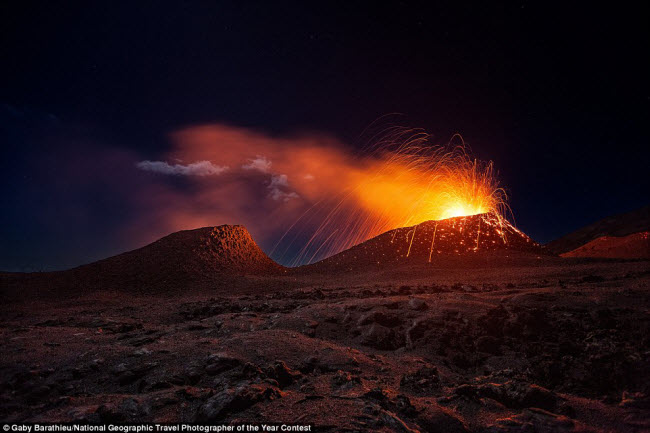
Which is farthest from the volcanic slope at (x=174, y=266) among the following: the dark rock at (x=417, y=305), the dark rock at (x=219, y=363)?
the dark rock at (x=219, y=363)

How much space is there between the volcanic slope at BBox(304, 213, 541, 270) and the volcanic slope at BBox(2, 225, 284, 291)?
24.0ft

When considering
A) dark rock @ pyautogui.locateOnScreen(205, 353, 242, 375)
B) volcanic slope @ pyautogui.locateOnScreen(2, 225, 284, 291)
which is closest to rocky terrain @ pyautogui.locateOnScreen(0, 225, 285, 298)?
volcanic slope @ pyautogui.locateOnScreen(2, 225, 284, 291)

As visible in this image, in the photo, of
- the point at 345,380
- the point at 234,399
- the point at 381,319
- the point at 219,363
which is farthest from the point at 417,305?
the point at 234,399

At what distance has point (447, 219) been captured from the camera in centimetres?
3597

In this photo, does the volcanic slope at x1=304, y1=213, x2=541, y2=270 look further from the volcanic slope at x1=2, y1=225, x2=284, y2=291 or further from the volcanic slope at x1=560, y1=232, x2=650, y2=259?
the volcanic slope at x1=560, y1=232, x2=650, y2=259

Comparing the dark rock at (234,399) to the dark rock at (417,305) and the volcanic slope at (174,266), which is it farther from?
the volcanic slope at (174,266)

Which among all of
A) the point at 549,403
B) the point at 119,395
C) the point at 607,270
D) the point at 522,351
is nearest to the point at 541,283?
the point at 607,270

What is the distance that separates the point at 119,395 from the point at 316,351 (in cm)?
Answer: 339

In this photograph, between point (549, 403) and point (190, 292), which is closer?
point (549, 403)

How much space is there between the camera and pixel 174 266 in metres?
26.3

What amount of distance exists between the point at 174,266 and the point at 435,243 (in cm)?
2516

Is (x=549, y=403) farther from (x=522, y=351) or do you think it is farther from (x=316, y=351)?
(x=316, y=351)

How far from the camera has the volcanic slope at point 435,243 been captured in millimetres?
29375

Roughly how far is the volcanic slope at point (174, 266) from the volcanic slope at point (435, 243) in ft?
24.0
